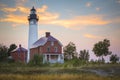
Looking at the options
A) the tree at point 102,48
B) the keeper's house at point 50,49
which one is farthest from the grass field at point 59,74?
the tree at point 102,48

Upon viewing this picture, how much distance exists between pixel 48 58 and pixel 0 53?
14.9 metres

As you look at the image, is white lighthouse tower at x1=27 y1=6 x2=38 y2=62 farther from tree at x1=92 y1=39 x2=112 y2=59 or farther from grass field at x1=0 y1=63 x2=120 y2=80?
grass field at x1=0 y1=63 x2=120 y2=80

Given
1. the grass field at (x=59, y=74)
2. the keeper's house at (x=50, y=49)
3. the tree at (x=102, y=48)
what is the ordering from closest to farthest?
the grass field at (x=59, y=74) → the keeper's house at (x=50, y=49) → the tree at (x=102, y=48)

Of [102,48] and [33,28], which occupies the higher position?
[33,28]

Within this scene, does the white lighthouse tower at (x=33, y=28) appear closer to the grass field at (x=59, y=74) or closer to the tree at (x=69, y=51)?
the tree at (x=69, y=51)

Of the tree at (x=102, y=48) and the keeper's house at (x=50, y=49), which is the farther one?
the tree at (x=102, y=48)

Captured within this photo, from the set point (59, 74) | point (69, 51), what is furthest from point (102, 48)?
point (59, 74)

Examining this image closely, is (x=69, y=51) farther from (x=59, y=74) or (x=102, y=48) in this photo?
(x=59, y=74)

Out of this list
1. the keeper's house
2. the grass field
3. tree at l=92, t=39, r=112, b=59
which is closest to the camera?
the grass field

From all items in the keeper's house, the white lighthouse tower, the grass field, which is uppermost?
the white lighthouse tower

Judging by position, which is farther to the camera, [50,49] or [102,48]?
[102,48]

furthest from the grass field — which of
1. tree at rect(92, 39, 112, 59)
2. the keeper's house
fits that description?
tree at rect(92, 39, 112, 59)

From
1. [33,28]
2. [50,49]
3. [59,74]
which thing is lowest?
[59,74]

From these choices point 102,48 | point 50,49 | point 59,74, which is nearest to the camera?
point 59,74
